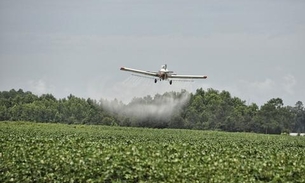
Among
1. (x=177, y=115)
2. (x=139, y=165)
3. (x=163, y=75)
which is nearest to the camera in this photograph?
(x=139, y=165)

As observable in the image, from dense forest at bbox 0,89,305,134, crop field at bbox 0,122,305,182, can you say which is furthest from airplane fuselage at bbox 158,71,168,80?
dense forest at bbox 0,89,305,134

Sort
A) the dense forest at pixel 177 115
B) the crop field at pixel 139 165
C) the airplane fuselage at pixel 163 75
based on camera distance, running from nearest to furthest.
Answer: the crop field at pixel 139 165, the airplane fuselage at pixel 163 75, the dense forest at pixel 177 115

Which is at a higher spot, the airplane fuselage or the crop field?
the airplane fuselage

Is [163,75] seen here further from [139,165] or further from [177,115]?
[177,115]

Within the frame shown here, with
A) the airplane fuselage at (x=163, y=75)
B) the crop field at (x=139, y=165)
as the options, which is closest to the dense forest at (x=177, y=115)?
the airplane fuselage at (x=163, y=75)

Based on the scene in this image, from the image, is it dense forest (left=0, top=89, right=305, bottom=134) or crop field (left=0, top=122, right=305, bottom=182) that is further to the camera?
dense forest (left=0, top=89, right=305, bottom=134)

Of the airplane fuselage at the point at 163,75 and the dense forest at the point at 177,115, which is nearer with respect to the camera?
the airplane fuselage at the point at 163,75

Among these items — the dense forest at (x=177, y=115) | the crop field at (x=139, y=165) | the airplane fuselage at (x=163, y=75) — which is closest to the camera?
the crop field at (x=139, y=165)

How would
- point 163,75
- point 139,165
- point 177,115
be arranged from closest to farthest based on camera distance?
point 139,165, point 163,75, point 177,115

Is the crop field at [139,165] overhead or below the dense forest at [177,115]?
below

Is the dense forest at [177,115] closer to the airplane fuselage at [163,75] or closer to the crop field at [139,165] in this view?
the airplane fuselage at [163,75]

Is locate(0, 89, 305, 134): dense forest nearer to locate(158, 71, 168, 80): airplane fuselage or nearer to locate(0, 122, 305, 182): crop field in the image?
locate(158, 71, 168, 80): airplane fuselage

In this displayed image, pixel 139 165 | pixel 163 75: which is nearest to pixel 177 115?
pixel 163 75

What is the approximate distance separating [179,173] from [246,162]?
11.1ft
